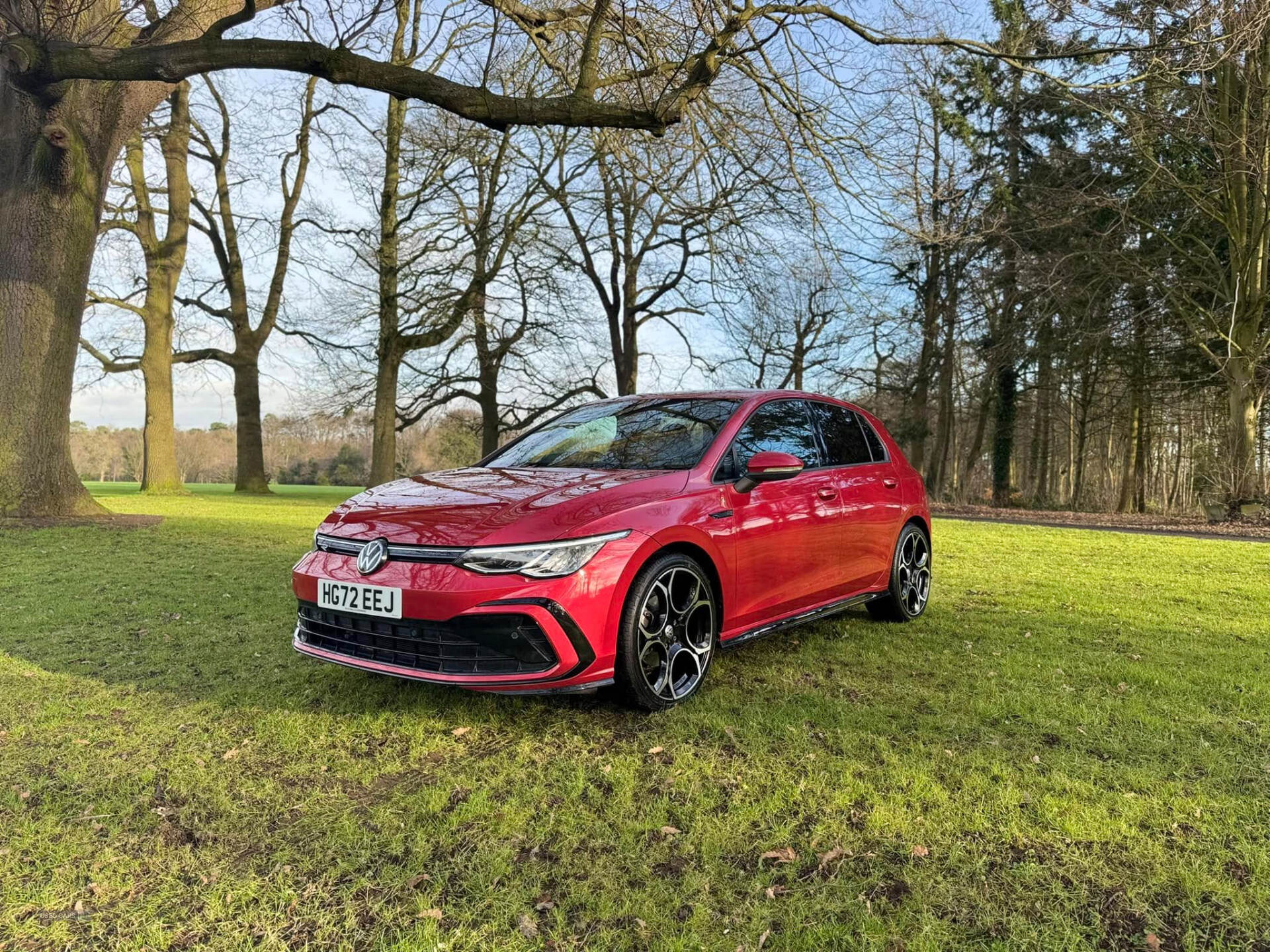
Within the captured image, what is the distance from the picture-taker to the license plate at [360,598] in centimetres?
308

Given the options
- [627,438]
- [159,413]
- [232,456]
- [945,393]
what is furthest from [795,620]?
[232,456]

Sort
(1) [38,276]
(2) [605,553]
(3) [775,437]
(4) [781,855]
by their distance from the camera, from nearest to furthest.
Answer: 1. (4) [781,855]
2. (2) [605,553]
3. (3) [775,437]
4. (1) [38,276]

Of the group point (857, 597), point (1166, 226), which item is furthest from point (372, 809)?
point (1166, 226)

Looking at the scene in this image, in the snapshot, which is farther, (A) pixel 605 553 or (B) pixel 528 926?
(A) pixel 605 553

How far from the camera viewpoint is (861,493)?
192 inches

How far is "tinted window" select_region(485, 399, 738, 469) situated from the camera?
4000 mm

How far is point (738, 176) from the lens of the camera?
9.98 metres

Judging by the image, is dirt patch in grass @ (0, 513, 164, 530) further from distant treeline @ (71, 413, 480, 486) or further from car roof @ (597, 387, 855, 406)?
distant treeline @ (71, 413, 480, 486)

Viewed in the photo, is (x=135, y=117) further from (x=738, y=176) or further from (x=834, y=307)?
(x=834, y=307)

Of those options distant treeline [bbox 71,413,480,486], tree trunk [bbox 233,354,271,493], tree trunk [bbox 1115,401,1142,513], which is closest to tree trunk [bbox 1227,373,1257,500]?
tree trunk [bbox 1115,401,1142,513]

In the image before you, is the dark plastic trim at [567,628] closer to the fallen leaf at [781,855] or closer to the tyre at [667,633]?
the tyre at [667,633]

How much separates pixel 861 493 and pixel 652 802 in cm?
286

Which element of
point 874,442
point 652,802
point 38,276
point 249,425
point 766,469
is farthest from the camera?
point 249,425

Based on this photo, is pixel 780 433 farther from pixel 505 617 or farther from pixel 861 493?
pixel 505 617
